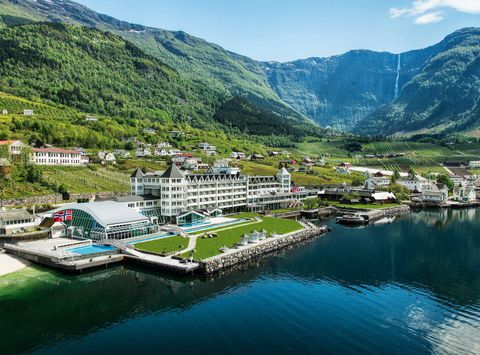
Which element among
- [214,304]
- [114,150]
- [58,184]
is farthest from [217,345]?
[114,150]

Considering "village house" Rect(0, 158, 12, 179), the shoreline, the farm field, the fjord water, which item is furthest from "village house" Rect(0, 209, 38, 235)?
the farm field

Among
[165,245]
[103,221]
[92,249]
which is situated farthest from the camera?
[103,221]

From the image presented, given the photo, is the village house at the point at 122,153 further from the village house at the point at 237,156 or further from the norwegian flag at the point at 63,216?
the norwegian flag at the point at 63,216

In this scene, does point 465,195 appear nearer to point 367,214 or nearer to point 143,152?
point 367,214

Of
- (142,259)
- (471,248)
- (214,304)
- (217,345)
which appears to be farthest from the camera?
(471,248)

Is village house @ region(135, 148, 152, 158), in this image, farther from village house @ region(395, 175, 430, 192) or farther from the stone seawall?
village house @ region(395, 175, 430, 192)

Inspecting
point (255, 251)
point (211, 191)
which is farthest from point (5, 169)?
point (255, 251)

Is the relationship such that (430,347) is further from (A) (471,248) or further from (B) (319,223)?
(B) (319,223)
